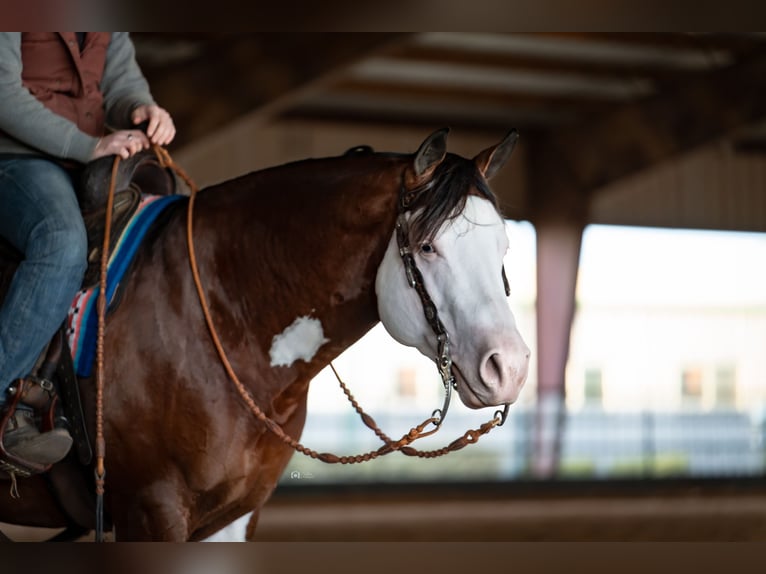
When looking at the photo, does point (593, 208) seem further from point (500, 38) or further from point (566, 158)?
point (500, 38)

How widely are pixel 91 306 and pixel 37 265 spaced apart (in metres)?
0.14

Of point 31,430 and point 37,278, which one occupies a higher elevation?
point 37,278

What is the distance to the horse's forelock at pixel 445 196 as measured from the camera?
5.99 ft

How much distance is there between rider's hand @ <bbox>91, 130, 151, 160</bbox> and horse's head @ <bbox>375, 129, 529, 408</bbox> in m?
0.65

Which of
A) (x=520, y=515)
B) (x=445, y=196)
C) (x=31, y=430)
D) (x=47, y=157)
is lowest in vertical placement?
(x=520, y=515)

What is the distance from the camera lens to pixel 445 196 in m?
1.84

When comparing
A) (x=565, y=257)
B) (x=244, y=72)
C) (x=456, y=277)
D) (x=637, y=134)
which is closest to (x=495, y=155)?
(x=456, y=277)

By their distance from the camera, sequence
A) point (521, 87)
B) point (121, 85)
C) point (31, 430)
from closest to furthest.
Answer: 1. point (31, 430)
2. point (121, 85)
3. point (521, 87)

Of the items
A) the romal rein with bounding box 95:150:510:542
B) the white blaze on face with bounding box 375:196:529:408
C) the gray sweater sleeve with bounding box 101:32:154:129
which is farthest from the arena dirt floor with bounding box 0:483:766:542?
the white blaze on face with bounding box 375:196:529:408

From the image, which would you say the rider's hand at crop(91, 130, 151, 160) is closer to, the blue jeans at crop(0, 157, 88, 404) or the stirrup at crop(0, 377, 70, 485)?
the blue jeans at crop(0, 157, 88, 404)

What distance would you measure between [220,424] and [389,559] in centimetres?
45

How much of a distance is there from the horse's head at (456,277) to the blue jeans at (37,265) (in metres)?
0.65

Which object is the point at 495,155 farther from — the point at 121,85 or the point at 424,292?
the point at 121,85

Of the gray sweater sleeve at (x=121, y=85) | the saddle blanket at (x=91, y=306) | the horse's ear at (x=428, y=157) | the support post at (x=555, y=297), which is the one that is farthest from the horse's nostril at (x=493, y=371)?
the support post at (x=555, y=297)
